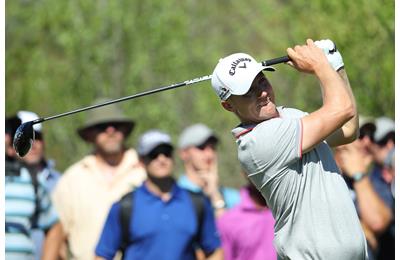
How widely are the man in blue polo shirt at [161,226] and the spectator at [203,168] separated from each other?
50.9 inches

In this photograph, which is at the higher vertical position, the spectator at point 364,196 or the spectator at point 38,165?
the spectator at point 38,165

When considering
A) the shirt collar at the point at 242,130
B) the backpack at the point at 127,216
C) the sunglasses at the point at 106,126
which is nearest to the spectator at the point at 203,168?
the sunglasses at the point at 106,126

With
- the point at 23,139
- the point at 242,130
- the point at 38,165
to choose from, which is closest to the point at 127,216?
the point at 38,165

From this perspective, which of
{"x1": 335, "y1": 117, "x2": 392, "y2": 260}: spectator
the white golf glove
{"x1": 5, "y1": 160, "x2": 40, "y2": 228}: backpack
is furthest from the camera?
{"x1": 335, "y1": 117, "x2": 392, "y2": 260}: spectator

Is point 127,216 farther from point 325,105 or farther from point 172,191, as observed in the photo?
point 325,105

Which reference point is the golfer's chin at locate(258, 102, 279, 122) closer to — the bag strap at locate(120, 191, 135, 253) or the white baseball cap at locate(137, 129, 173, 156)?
the bag strap at locate(120, 191, 135, 253)

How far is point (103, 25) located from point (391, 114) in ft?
14.9

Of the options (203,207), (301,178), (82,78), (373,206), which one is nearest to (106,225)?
(203,207)

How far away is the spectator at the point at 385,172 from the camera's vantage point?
36.3ft

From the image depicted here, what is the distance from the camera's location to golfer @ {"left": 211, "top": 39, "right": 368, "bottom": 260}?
22.0 feet

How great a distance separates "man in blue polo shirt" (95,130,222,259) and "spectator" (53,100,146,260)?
2.52ft

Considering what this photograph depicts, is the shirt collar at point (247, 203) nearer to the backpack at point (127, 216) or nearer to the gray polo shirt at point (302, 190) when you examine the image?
the backpack at point (127, 216)

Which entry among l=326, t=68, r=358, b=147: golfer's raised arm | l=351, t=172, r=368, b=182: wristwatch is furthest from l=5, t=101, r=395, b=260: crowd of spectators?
l=326, t=68, r=358, b=147: golfer's raised arm

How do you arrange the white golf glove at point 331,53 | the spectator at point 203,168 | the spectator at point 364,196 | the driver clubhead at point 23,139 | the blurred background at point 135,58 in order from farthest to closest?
the blurred background at point 135,58 → the spectator at point 203,168 → the spectator at point 364,196 → the driver clubhead at point 23,139 → the white golf glove at point 331,53
